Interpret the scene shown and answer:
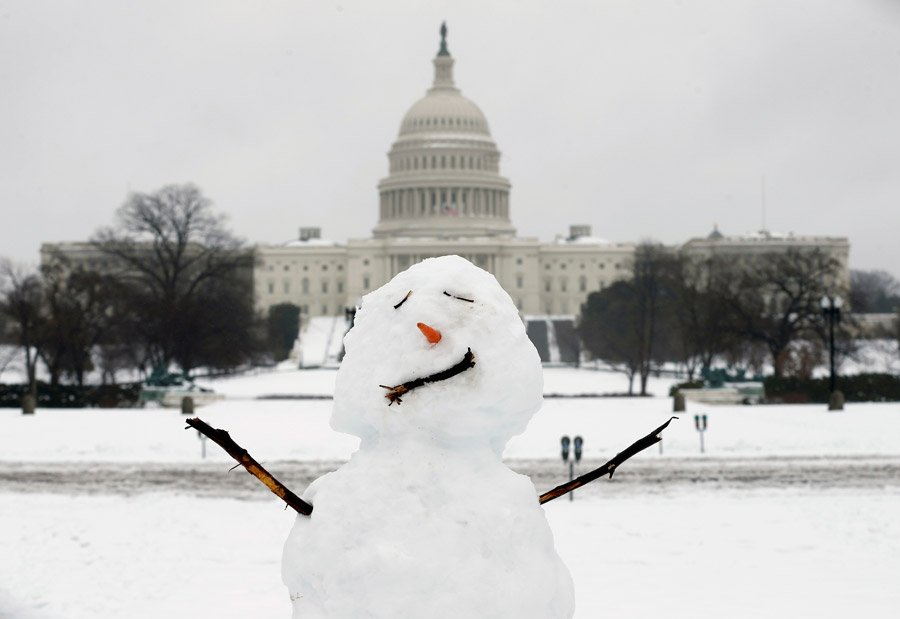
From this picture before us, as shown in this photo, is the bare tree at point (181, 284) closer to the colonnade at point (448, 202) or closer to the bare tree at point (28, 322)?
the bare tree at point (28, 322)

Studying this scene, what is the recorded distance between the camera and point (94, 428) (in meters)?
26.8

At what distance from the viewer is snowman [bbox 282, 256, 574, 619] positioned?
371 cm

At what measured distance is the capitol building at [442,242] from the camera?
13800cm

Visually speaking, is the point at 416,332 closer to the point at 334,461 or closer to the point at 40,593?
the point at 40,593

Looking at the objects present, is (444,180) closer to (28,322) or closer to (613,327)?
(613,327)

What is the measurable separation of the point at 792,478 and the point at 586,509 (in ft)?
15.0

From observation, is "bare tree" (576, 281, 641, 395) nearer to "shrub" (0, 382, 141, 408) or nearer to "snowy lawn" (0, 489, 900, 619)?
"shrub" (0, 382, 141, 408)

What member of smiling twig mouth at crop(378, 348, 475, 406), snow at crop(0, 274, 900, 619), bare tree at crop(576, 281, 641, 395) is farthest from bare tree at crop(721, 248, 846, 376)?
smiling twig mouth at crop(378, 348, 475, 406)

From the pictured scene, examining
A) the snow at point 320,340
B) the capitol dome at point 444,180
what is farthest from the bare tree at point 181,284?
the capitol dome at point 444,180

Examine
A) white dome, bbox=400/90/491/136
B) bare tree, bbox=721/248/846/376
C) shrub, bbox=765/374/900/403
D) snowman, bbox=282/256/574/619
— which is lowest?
shrub, bbox=765/374/900/403

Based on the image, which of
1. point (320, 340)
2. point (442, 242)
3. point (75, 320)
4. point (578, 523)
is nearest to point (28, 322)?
point (75, 320)

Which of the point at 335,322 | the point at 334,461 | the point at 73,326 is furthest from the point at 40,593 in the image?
the point at 335,322

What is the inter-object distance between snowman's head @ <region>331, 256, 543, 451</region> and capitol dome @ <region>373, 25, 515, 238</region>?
5240 inches

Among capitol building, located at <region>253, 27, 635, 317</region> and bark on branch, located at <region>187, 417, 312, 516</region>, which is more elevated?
capitol building, located at <region>253, 27, 635, 317</region>
